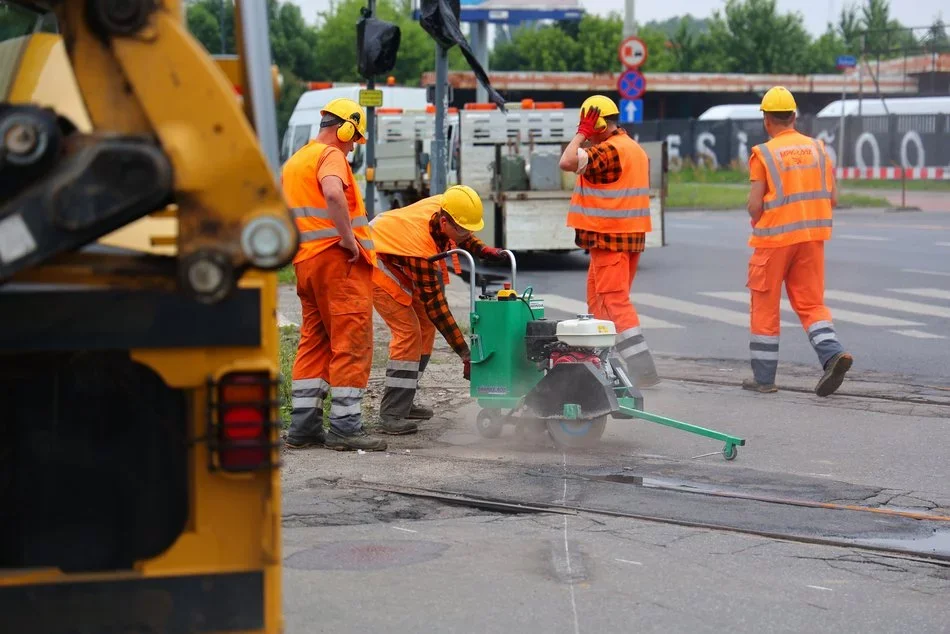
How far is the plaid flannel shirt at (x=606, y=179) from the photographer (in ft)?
31.5

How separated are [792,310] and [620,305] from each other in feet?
16.8

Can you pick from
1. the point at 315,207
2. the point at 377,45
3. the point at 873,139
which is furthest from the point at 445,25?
the point at 873,139

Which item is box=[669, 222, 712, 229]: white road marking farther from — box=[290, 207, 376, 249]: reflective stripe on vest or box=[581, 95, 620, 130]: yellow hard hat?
box=[290, 207, 376, 249]: reflective stripe on vest

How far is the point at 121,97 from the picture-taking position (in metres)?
3.13

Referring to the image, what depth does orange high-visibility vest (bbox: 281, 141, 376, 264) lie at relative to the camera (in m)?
7.54

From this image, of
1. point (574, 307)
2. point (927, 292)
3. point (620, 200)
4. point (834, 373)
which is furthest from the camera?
point (927, 292)

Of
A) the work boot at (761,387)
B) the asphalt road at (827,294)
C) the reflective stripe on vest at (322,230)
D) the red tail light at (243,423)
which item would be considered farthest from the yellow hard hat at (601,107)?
the red tail light at (243,423)

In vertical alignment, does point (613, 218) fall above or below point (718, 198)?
above

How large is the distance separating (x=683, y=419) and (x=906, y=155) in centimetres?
3295

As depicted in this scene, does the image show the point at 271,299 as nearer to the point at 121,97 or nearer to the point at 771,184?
the point at 121,97

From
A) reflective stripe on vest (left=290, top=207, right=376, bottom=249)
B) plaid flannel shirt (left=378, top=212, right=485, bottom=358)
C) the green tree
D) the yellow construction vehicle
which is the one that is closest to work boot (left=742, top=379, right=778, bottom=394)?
plaid flannel shirt (left=378, top=212, right=485, bottom=358)

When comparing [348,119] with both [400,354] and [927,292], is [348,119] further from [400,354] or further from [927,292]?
[927,292]

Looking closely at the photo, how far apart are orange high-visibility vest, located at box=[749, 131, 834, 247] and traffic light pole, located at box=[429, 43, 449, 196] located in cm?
379

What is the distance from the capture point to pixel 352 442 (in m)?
7.76
